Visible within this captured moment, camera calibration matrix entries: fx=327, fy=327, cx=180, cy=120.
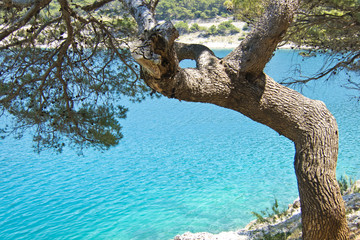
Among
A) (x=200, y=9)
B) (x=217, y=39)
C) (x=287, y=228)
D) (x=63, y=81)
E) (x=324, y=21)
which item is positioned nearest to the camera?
(x=63, y=81)

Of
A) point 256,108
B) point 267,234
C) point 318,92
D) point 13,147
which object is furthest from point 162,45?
point 318,92

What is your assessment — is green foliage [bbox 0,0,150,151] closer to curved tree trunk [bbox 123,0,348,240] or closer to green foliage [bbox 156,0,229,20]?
curved tree trunk [bbox 123,0,348,240]

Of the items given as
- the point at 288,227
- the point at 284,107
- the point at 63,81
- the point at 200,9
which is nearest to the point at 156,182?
the point at 288,227

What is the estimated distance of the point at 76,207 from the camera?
7.29 meters

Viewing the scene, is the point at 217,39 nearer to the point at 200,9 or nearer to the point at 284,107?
the point at 200,9

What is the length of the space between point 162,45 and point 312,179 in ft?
4.89

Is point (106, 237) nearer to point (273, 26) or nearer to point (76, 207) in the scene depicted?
point (76, 207)

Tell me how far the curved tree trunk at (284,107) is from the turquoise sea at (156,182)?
2519 millimetres

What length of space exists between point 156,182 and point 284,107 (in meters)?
6.21

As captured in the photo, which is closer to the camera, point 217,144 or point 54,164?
point 54,164

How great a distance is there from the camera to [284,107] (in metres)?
2.45

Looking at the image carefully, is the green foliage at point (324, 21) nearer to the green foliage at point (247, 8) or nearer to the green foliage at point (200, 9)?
the green foliage at point (247, 8)

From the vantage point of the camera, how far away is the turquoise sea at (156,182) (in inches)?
255

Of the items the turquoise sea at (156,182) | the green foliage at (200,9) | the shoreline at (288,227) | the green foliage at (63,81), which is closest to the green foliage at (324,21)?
the turquoise sea at (156,182)
